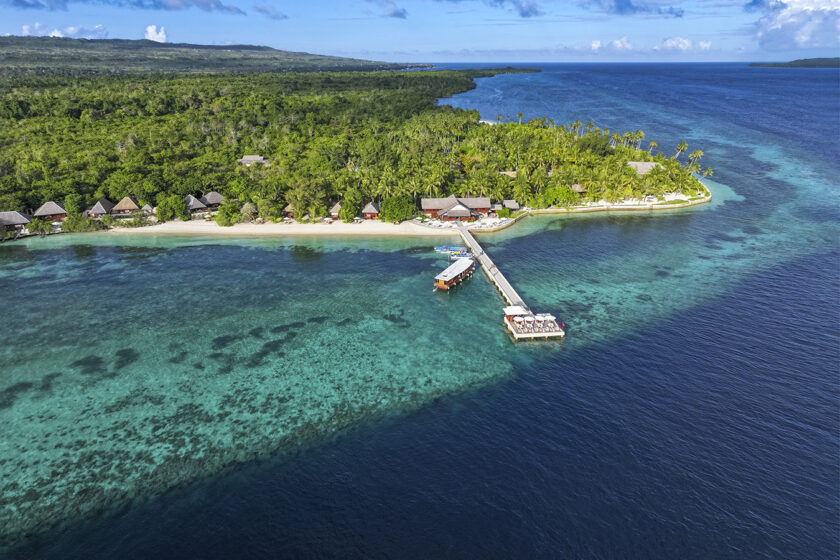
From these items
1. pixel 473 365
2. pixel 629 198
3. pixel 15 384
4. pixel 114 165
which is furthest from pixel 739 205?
Answer: pixel 114 165

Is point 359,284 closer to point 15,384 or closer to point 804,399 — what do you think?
point 15,384

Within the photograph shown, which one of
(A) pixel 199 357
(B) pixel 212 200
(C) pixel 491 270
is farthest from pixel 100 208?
(C) pixel 491 270

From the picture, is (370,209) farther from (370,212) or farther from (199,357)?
(199,357)

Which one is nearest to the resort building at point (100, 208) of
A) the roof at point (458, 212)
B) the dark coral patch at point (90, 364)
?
the dark coral patch at point (90, 364)

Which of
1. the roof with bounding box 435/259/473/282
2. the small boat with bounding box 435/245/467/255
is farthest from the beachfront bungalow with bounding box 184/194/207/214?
the roof with bounding box 435/259/473/282

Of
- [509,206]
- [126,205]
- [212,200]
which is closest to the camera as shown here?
[126,205]

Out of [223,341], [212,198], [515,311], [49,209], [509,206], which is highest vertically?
[212,198]

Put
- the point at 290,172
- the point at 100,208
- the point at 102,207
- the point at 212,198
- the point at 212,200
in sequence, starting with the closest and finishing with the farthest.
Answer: the point at 100,208, the point at 102,207, the point at 212,200, the point at 212,198, the point at 290,172

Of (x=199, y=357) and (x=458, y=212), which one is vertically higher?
(x=458, y=212)
